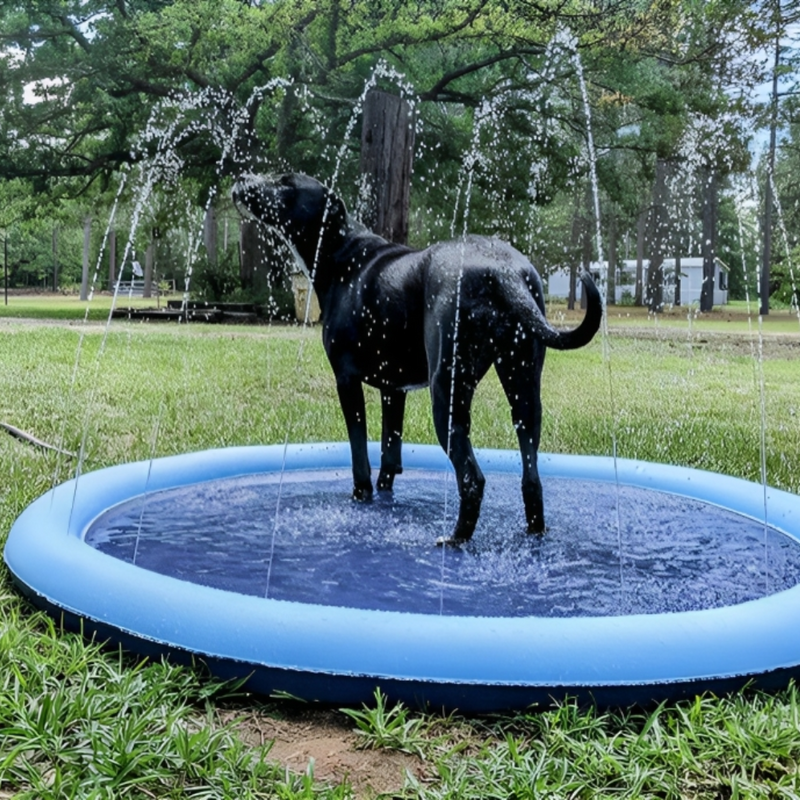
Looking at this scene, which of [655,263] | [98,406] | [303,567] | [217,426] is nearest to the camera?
[303,567]

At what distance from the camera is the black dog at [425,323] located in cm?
316

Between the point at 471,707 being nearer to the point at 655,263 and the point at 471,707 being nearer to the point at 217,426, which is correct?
the point at 217,426

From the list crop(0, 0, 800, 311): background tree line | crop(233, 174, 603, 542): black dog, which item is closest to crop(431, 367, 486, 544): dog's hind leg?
crop(233, 174, 603, 542): black dog

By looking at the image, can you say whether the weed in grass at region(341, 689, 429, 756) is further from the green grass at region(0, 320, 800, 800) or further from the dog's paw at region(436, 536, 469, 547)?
the dog's paw at region(436, 536, 469, 547)

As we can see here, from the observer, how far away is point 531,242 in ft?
84.4

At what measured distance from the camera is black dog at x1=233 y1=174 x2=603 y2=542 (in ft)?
10.4

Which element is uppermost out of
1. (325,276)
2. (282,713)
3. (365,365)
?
(325,276)

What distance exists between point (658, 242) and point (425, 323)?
3501 cm

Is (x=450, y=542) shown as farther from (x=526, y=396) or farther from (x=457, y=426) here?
(x=526, y=396)

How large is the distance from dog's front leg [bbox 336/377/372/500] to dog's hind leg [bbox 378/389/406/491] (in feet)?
0.70

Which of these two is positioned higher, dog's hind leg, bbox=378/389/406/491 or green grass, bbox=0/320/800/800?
dog's hind leg, bbox=378/389/406/491

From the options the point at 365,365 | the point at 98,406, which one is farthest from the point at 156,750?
the point at 98,406

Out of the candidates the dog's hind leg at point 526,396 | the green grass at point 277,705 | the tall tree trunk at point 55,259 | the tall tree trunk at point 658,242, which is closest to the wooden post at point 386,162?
the green grass at point 277,705

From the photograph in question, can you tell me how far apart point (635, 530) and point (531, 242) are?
74.8 feet
